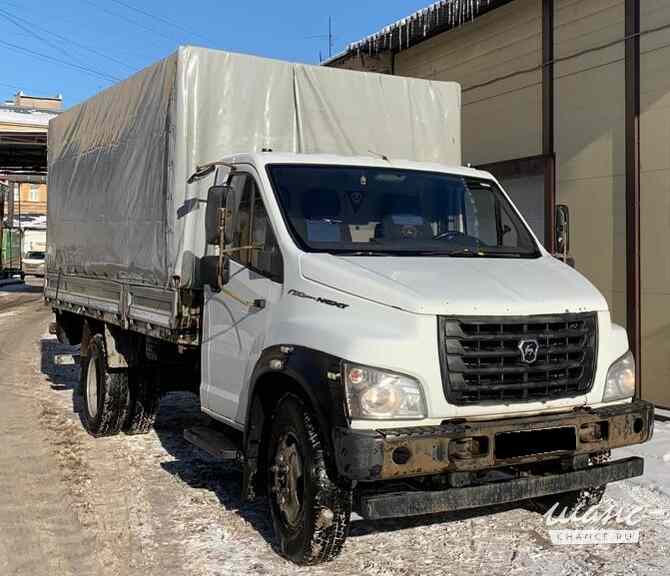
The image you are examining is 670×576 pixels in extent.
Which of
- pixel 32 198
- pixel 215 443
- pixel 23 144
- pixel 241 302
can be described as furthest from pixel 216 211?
pixel 32 198

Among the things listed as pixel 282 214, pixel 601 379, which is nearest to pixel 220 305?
pixel 282 214

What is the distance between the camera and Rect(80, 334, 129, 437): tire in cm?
755

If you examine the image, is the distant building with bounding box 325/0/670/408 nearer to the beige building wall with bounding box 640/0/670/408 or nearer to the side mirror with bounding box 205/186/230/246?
the beige building wall with bounding box 640/0/670/408

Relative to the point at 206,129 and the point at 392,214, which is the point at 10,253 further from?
the point at 392,214

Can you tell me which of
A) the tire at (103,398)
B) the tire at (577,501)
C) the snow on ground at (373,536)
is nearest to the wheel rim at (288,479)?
the snow on ground at (373,536)

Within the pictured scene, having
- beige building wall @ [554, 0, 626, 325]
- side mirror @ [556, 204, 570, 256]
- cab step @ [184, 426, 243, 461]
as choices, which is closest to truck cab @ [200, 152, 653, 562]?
cab step @ [184, 426, 243, 461]

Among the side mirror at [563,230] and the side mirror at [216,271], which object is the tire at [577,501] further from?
the side mirror at [216,271]

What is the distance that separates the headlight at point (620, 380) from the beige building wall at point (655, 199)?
4.43 m

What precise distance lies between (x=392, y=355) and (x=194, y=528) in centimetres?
211

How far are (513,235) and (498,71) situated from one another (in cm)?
631

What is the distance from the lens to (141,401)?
25.1 ft

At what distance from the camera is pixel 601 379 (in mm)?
4402

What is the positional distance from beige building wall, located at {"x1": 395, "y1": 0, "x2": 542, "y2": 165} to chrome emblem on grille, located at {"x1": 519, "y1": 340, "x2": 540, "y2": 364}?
22.1ft

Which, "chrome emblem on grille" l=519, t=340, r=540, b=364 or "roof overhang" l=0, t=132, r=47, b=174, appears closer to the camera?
"chrome emblem on grille" l=519, t=340, r=540, b=364
